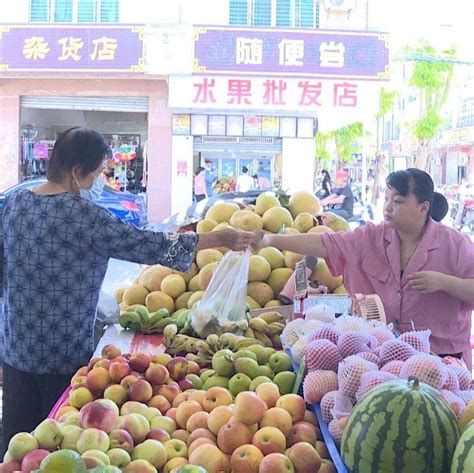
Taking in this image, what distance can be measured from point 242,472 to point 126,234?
42.1 inches

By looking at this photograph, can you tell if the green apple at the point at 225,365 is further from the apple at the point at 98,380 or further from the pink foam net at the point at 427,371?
the pink foam net at the point at 427,371

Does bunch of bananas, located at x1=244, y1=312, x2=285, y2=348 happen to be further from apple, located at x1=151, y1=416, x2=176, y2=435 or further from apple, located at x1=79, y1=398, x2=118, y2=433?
apple, located at x1=79, y1=398, x2=118, y2=433

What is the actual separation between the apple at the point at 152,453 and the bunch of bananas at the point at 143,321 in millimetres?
1442

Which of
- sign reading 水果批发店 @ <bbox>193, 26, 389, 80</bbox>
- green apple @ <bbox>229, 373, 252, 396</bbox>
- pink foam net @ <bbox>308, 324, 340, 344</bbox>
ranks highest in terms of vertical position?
sign reading 水果批发店 @ <bbox>193, 26, 389, 80</bbox>

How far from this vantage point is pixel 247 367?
86.8 inches

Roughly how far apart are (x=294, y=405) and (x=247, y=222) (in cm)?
218

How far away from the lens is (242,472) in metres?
1.67

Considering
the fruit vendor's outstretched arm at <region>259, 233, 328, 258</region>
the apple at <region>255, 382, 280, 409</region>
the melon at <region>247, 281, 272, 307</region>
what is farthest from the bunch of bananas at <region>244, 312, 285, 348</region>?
the apple at <region>255, 382, 280, 409</region>

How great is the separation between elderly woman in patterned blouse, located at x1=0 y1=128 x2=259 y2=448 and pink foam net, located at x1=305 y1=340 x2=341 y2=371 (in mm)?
850

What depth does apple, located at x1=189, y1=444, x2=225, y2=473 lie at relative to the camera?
5.64ft

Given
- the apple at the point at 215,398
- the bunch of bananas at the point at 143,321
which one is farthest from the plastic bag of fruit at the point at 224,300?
the apple at the point at 215,398

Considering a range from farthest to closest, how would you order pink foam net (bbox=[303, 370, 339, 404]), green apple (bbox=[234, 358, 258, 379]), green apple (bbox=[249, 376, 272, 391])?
green apple (bbox=[234, 358, 258, 379]) < green apple (bbox=[249, 376, 272, 391]) < pink foam net (bbox=[303, 370, 339, 404])

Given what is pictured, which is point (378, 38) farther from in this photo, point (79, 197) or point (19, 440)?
point (19, 440)

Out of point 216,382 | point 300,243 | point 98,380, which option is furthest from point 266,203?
point 98,380
